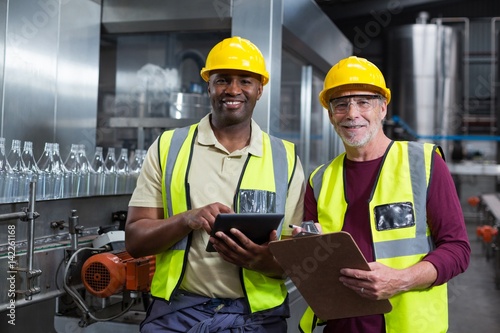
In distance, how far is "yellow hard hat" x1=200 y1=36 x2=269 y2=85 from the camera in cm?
185

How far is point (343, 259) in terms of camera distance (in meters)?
1.45

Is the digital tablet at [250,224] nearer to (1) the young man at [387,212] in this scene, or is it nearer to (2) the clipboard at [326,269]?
(2) the clipboard at [326,269]

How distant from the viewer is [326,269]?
1504 millimetres

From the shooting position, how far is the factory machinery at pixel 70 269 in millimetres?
2172

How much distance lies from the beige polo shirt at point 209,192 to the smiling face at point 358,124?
0.24 m

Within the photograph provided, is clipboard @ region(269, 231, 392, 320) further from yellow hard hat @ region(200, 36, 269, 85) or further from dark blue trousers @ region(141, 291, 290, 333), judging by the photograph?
yellow hard hat @ region(200, 36, 269, 85)

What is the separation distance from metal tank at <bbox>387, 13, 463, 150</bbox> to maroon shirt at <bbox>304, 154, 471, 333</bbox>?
379 inches

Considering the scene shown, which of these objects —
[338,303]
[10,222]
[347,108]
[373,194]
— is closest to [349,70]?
[347,108]

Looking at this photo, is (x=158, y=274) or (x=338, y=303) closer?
(x=338, y=303)

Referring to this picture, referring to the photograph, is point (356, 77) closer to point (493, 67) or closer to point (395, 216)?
point (395, 216)

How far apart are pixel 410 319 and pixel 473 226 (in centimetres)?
954

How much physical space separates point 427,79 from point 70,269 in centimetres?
991

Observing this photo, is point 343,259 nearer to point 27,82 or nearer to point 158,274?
point 158,274

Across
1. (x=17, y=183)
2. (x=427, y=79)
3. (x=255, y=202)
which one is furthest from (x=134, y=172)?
(x=427, y=79)
